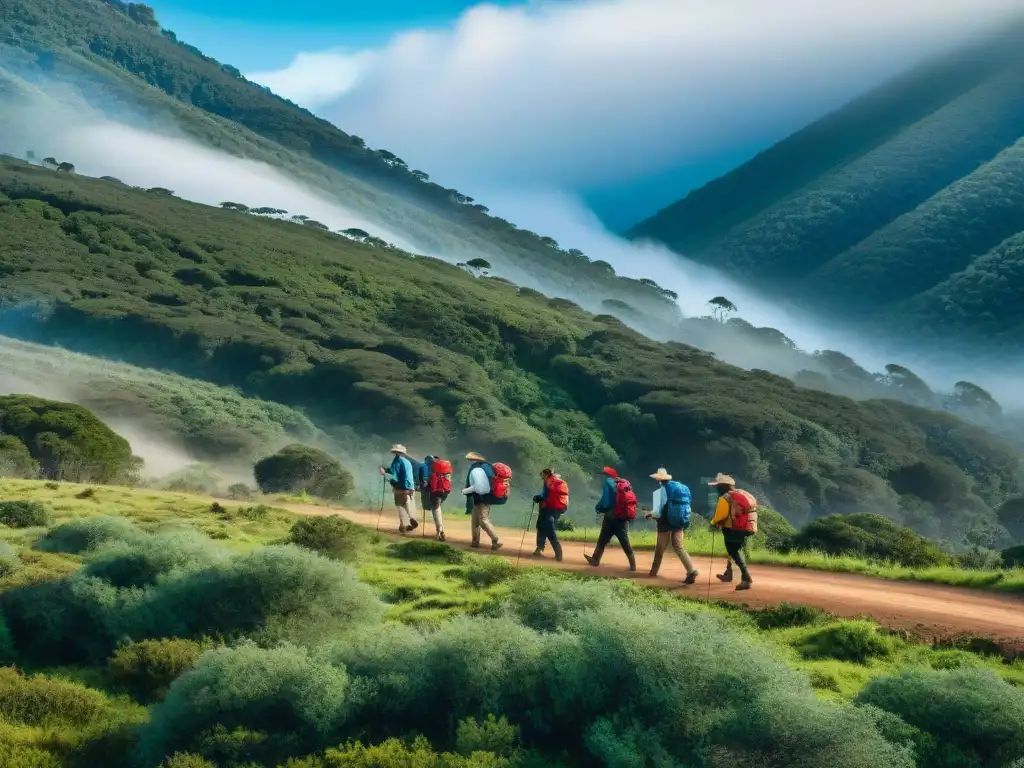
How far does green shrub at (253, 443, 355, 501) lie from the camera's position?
107ft

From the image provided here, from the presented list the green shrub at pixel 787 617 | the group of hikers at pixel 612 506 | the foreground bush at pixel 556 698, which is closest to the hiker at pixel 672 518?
the group of hikers at pixel 612 506

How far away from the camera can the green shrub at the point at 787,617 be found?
40.6 ft

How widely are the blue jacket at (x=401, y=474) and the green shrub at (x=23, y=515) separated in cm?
601

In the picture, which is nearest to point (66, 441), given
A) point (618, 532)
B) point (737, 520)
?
point (618, 532)

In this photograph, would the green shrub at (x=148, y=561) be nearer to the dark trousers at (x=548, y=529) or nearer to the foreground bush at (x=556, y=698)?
the foreground bush at (x=556, y=698)

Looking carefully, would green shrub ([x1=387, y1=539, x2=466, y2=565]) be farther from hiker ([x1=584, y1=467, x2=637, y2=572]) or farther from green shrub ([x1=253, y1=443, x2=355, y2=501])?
green shrub ([x1=253, y1=443, x2=355, y2=501])

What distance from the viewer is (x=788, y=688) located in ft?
27.3

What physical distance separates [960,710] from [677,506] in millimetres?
6359

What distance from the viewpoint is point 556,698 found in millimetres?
8828

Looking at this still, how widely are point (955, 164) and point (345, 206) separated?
116104mm

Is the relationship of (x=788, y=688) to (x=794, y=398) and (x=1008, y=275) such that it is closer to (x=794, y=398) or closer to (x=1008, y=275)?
(x=794, y=398)

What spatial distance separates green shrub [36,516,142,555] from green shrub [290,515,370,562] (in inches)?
94.5

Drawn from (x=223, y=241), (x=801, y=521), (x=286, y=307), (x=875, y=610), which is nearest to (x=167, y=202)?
(x=223, y=241)

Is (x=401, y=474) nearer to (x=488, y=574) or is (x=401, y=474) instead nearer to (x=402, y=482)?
(x=402, y=482)
